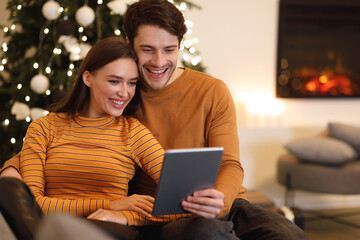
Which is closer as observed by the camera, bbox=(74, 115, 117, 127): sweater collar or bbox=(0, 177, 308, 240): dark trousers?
bbox=(0, 177, 308, 240): dark trousers

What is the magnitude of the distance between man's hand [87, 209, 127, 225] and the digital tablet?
19 cm

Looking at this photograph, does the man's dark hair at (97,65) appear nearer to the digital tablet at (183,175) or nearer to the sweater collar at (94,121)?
the sweater collar at (94,121)

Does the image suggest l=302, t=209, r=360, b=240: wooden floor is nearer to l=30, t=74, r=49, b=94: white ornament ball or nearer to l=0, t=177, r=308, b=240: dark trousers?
l=0, t=177, r=308, b=240: dark trousers

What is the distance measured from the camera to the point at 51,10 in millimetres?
2996

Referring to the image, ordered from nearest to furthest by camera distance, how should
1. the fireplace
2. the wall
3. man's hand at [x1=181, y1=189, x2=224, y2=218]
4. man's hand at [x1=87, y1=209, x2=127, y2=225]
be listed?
man's hand at [x1=181, y1=189, x2=224, y2=218] < man's hand at [x1=87, y1=209, x2=127, y2=225] < the wall < the fireplace

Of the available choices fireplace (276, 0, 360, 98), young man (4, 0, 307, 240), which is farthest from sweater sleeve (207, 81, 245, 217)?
fireplace (276, 0, 360, 98)

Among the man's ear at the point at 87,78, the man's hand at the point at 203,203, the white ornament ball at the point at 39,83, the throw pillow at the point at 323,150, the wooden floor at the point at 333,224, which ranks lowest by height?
the wooden floor at the point at 333,224

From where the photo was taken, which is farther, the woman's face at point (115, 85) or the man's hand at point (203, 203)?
the woman's face at point (115, 85)

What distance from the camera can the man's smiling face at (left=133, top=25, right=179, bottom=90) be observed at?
188 cm

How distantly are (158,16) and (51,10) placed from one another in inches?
52.8

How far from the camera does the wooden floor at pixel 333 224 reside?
358cm

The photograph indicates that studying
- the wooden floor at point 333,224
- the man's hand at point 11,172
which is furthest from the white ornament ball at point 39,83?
the wooden floor at point 333,224

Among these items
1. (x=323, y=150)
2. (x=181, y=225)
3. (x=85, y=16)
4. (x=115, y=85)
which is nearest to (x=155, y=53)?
(x=115, y=85)

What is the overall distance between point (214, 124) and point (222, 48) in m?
2.37
